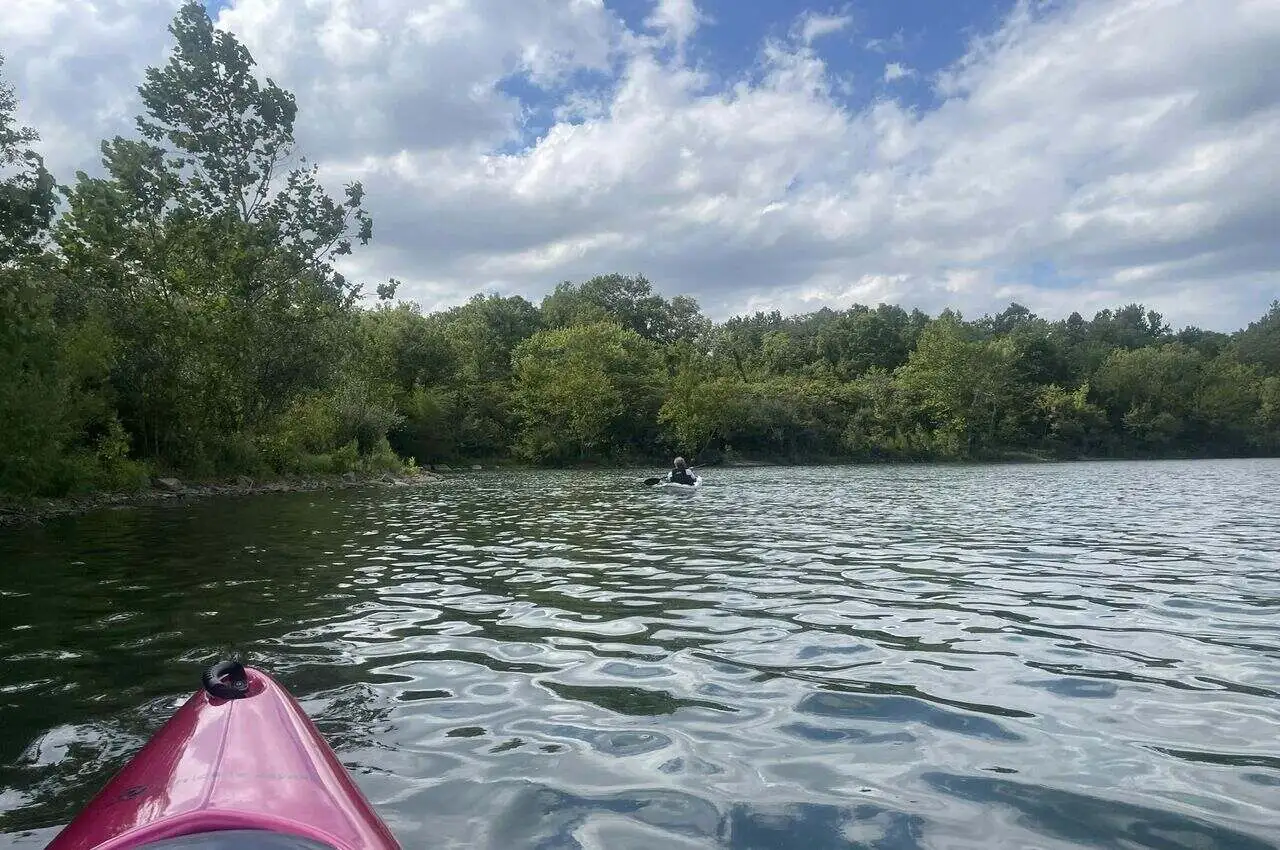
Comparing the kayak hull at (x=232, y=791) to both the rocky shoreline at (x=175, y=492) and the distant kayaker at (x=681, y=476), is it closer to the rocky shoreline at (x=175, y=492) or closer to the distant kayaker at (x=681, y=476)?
the rocky shoreline at (x=175, y=492)

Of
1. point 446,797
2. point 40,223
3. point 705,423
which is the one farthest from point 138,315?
point 705,423

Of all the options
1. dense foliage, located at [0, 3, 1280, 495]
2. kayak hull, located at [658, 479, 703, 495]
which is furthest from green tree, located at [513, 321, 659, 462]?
kayak hull, located at [658, 479, 703, 495]

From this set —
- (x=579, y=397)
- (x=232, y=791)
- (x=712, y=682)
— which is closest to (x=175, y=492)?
(x=712, y=682)

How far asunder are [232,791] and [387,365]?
54.1 metres

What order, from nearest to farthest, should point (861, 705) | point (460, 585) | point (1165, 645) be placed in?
point (861, 705), point (1165, 645), point (460, 585)

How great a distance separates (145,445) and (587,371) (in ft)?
119

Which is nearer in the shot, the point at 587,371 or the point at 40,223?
the point at 40,223

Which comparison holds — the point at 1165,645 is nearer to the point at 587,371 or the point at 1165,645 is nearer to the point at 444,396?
the point at 444,396

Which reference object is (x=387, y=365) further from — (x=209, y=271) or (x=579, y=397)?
(x=209, y=271)

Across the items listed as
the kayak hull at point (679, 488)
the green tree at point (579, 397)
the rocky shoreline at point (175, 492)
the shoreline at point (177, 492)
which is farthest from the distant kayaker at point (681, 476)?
the green tree at point (579, 397)

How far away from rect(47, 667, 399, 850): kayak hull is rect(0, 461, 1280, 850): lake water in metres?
0.60

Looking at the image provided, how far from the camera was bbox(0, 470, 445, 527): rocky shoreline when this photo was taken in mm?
18109

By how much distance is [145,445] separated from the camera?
88.7ft

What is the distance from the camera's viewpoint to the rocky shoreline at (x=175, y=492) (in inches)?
713
